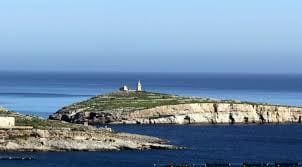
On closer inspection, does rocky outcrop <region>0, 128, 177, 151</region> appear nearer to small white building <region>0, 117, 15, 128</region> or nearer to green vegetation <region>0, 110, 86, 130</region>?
small white building <region>0, 117, 15, 128</region>

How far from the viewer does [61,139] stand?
13788cm

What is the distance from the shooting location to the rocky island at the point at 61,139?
445 feet

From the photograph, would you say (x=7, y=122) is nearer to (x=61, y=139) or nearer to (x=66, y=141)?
(x=61, y=139)

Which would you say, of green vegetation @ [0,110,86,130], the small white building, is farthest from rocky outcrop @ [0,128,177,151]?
green vegetation @ [0,110,86,130]

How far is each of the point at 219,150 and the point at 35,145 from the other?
26.0 m

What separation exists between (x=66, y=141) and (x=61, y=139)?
38.8 inches

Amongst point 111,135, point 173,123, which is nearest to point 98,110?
point 173,123

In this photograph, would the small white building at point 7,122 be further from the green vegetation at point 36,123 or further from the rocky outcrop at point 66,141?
the rocky outcrop at point 66,141

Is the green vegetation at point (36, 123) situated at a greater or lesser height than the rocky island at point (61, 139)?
greater

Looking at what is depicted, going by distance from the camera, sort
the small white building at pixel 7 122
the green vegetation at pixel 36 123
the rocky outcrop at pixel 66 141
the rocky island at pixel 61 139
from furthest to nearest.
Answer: the green vegetation at pixel 36 123 < the small white building at pixel 7 122 < the rocky island at pixel 61 139 < the rocky outcrop at pixel 66 141

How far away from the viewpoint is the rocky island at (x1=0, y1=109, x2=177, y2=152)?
13550 cm

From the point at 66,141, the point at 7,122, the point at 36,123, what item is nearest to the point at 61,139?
the point at 66,141

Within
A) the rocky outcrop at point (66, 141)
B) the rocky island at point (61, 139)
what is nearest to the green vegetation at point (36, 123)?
the rocky island at point (61, 139)

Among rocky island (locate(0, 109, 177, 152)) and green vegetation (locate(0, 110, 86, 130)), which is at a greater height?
green vegetation (locate(0, 110, 86, 130))
